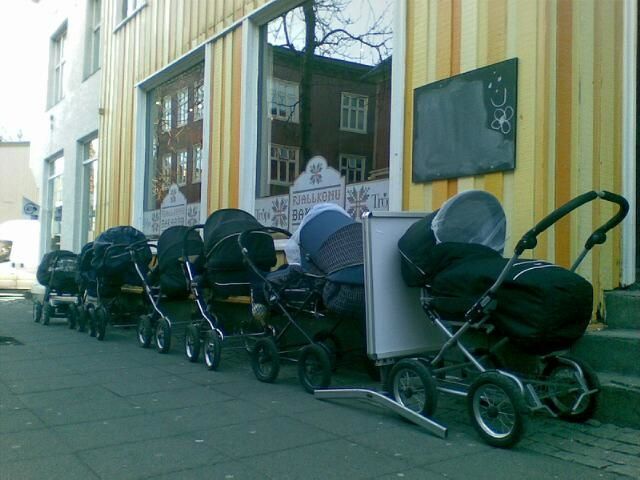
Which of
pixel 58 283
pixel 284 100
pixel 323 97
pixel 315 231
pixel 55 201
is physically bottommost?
pixel 58 283

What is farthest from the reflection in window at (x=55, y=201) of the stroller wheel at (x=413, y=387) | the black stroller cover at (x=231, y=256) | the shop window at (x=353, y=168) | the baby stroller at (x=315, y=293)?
the stroller wheel at (x=413, y=387)

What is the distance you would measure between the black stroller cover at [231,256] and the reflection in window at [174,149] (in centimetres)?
406

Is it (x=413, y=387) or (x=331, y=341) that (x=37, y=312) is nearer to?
(x=331, y=341)

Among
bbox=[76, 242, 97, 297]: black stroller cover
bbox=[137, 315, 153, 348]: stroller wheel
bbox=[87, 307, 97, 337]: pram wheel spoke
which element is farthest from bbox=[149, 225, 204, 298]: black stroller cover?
bbox=[76, 242, 97, 297]: black stroller cover

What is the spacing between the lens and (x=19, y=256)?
2084 cm

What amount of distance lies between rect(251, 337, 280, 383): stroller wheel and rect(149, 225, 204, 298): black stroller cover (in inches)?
75.6

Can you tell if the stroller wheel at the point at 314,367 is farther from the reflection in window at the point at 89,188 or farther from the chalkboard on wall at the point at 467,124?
the reflection in window at the point at 89,188

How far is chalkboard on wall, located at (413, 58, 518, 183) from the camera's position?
595cm

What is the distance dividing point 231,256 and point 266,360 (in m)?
1.28

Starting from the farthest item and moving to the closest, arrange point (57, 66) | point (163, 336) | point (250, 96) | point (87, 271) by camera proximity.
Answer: point (57, 66) → point (87, 271) → point (250, 96) → point (163, 336)

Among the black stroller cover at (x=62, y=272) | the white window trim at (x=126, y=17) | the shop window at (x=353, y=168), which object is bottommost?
the black stroller cover at (x=62, y=272)

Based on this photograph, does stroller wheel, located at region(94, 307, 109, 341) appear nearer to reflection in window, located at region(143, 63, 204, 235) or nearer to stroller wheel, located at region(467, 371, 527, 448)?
reflection in window, located at region(143, 63, 204, 235)

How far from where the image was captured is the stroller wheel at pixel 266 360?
6.37m

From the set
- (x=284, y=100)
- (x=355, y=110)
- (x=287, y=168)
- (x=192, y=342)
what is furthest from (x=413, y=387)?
(x=284, y=100)
